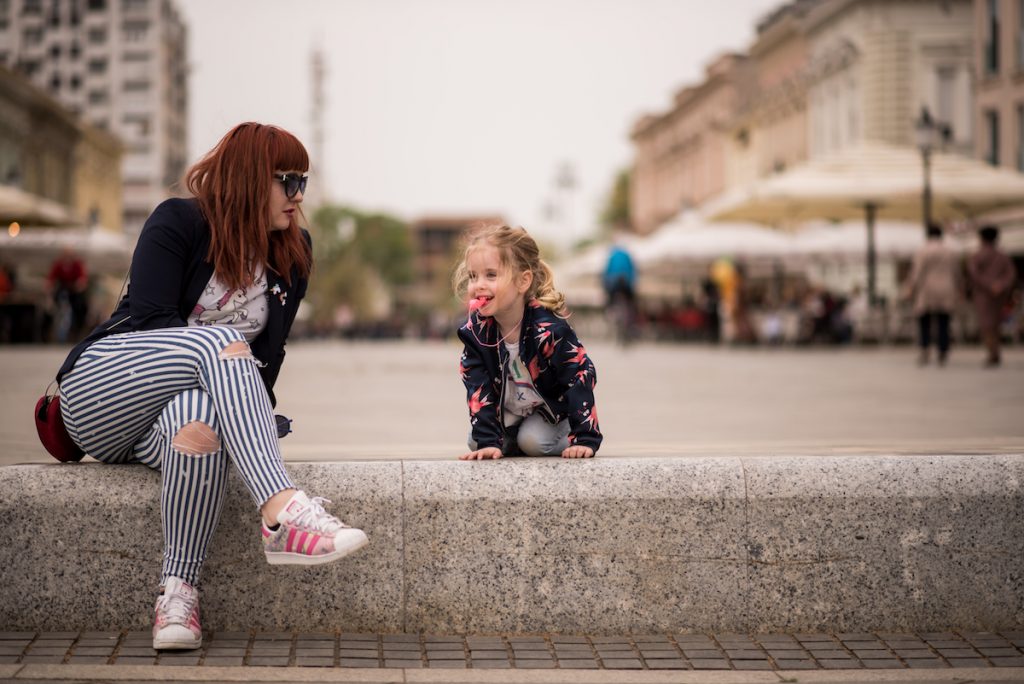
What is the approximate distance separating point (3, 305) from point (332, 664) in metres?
23.9

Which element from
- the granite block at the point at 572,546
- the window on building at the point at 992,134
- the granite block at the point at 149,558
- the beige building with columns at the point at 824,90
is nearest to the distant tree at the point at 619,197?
the beige building with columns at the point at 824,90

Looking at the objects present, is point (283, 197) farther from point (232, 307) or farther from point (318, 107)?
point (318, 107)

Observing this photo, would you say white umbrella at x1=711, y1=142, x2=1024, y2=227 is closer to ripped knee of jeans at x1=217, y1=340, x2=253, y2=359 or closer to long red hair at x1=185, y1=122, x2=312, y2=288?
long red hair at x1=185, y1=122, x2=312, y2=288

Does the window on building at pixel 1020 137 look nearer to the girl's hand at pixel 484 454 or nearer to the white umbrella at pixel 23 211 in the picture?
the white umbrella at pixel 23 211

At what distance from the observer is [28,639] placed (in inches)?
175

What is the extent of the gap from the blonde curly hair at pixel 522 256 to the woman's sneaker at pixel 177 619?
147 centimetres

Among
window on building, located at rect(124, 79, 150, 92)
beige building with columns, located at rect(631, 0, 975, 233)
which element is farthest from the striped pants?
window on building, located at rect(124, 79, 150, 92)

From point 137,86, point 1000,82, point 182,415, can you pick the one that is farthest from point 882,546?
point 137,86

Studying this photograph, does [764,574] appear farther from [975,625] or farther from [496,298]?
[496,298]

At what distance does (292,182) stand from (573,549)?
4.78 ft

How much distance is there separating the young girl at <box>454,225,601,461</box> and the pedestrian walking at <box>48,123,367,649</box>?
608 millimetres

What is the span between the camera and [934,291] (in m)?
17.6

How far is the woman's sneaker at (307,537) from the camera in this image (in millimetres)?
4203

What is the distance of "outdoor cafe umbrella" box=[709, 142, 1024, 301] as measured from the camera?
22.2 meters
